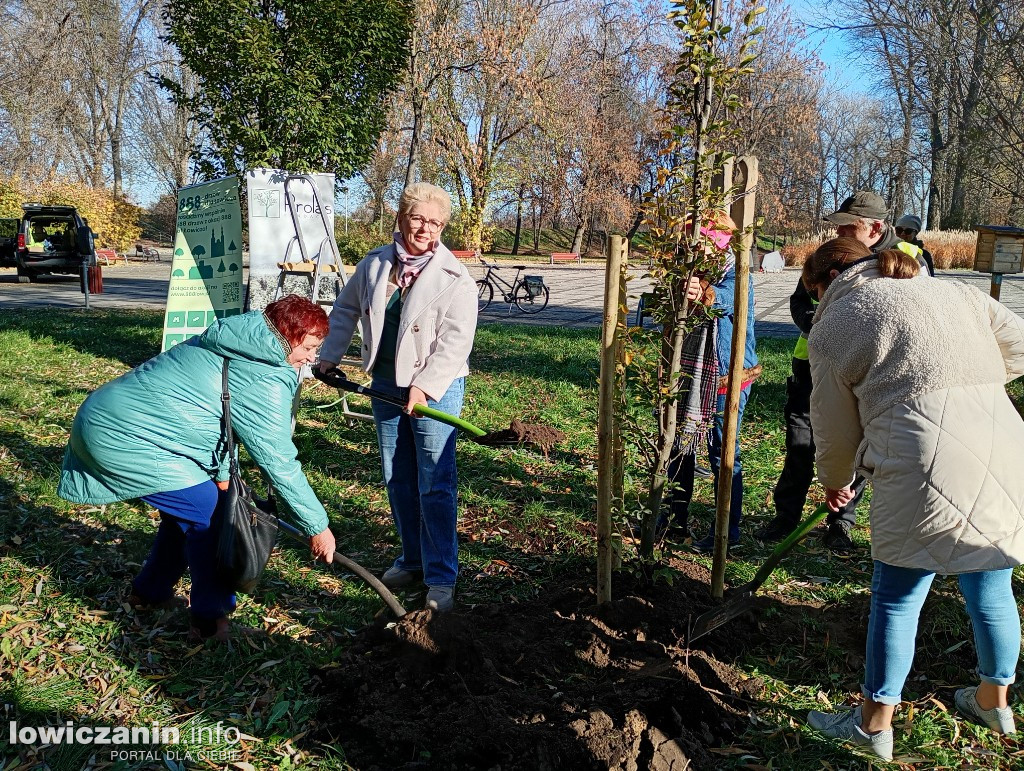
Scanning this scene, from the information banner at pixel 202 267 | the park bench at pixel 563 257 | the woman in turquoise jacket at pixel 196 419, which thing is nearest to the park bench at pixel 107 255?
the park bench at pixel 563 257

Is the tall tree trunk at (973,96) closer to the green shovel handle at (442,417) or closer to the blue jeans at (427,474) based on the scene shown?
the blue jeans at (427,474)

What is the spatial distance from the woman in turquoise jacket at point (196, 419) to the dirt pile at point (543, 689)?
56 cm

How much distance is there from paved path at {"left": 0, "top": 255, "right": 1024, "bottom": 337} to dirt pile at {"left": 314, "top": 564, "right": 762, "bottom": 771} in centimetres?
717

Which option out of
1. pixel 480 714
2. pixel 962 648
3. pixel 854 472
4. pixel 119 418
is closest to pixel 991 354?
pixel 854 472

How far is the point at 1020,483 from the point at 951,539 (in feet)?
0.92

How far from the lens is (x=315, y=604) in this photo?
3660 mm

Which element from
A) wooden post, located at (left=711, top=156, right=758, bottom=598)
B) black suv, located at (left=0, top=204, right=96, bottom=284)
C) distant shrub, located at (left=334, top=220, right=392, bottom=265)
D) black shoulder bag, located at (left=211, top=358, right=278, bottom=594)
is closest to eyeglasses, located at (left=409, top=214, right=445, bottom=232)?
black shoulder bag, located at (left=211, top=358, right=278, bottom=594)

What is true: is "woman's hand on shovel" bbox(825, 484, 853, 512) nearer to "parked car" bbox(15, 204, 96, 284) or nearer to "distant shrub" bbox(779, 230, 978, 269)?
"parked car" bbox(15, 204, 96, 284)

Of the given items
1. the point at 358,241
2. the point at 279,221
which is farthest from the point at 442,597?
the point at 358,241

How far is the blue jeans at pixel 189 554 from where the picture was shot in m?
3.06

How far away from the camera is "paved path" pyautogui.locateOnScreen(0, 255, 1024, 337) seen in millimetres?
14333

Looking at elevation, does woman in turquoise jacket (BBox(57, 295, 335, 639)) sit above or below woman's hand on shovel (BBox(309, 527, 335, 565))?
above

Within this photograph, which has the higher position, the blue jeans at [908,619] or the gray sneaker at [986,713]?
the blue jeans at [908,619]

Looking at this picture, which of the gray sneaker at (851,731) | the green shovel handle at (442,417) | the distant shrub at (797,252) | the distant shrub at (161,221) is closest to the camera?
the gray sneaker at (851,731)
